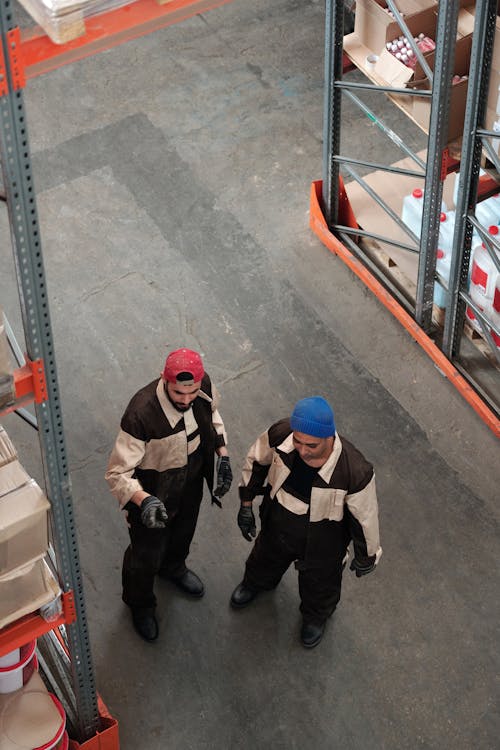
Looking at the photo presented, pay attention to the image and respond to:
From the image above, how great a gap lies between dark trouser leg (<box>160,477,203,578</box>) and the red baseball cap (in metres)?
0.90

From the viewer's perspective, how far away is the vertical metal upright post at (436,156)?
6668mm

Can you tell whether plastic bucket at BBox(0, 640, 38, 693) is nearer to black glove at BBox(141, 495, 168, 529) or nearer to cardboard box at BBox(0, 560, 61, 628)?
cardboard box at BBox(0, 560, 61, 628)

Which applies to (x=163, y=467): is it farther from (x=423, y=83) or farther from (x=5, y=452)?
(x=423, y=83)

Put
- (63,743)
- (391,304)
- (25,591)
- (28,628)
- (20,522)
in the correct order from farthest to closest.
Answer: (391,304) → (63,743) → (28,628) → (25,591) → (20,522)

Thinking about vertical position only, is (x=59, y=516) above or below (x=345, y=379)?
above

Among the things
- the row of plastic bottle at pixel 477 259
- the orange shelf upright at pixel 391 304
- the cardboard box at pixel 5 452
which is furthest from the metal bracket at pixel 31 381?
the orange shelf upright at pixel 391 304

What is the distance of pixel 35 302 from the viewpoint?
4.05 metres

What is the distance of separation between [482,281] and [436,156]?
40.4 inches

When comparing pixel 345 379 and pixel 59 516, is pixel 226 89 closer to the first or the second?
pixel 345 379

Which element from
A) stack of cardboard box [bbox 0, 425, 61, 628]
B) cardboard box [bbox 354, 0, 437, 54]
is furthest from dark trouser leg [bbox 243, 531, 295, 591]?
cardboard box [bbox 354, 0, 437, 54]

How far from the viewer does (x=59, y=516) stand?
4758 millimetres

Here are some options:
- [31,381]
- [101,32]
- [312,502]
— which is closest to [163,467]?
[312,502]

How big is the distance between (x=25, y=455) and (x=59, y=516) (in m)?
3.06

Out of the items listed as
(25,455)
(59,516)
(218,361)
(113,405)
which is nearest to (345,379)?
(218,361)
